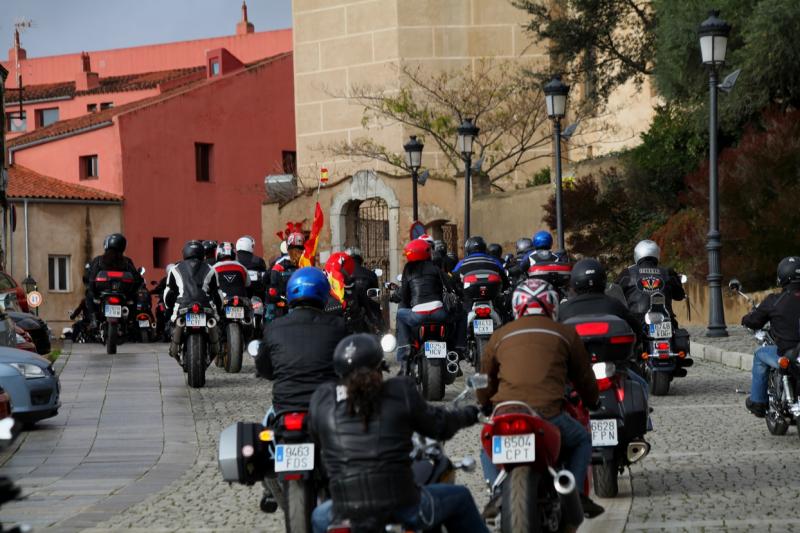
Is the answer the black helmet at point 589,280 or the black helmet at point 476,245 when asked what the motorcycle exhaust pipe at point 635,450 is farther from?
the black helmet at point 476,245

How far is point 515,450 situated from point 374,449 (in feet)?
3.65

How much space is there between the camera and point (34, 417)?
1515 cm

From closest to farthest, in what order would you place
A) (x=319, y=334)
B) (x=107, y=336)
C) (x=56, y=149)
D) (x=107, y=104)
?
(x=319, y=334) → (x=107, y=336) → (x=56, y=149) → (x=107, y=104)

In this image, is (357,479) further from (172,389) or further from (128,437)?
(172,389)

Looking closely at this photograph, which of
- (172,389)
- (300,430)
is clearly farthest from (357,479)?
(172,389)

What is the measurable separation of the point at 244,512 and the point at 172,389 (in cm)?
901

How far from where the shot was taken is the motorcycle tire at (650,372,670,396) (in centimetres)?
1677

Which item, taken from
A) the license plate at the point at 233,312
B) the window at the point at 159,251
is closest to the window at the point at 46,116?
the window at the point at 159,251

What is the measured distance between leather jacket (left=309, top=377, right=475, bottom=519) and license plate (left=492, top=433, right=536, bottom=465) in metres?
0.70

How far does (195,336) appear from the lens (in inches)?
731

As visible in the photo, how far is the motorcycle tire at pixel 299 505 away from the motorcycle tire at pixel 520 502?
0.93m

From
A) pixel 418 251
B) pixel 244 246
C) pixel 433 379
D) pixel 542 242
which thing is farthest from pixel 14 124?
pixel 433 379

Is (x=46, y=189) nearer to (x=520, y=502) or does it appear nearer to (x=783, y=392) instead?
(x=783, y=392)

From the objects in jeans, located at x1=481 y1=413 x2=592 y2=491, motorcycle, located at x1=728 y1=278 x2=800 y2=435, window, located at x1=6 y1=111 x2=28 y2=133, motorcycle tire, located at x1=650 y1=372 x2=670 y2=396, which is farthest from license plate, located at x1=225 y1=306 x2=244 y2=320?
window, located at x1=6 y1=111 x2=28 y2=133
